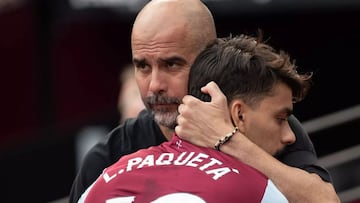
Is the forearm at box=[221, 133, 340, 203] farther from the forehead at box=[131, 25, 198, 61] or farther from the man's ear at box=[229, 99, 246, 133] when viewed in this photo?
the forehead at box=[131, 25, 198, 61]

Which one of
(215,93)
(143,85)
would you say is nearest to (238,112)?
(215,93)

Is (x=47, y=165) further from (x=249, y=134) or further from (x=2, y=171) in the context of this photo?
(x=249, y=134)

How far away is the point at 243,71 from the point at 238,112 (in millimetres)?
143

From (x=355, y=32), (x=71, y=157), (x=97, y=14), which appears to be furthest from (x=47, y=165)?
(x=355, y=32)

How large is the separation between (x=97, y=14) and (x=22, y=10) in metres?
1.98

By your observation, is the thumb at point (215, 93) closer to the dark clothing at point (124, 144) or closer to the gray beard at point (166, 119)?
the gray beard at point (166, 119)

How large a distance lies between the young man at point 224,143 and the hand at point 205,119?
0.03 metres

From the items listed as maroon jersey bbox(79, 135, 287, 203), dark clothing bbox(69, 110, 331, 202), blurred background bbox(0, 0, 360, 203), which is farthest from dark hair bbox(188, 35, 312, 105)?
blurred background bbox(0, 0, 360, 203)

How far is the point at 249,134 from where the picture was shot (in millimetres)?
4164

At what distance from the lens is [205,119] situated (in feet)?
13.8

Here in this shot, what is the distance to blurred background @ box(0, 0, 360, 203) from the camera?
9398 millimetres

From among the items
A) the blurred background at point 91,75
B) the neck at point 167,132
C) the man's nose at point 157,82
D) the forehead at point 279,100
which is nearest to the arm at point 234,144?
the forehead at point 279,100

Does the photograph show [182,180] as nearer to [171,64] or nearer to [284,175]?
[284,175]

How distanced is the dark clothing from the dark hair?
1.76 ft
